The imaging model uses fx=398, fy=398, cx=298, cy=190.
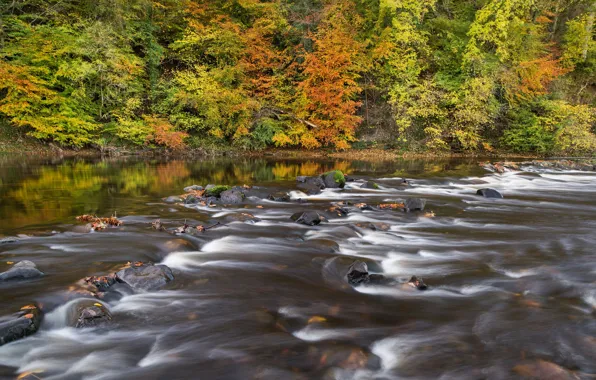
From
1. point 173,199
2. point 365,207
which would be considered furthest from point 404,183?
point 173,199

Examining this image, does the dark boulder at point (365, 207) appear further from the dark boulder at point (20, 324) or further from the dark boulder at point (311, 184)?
the dark boulder at point (20, 324)

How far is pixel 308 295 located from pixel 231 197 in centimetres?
558

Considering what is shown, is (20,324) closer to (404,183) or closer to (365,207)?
(365,207)

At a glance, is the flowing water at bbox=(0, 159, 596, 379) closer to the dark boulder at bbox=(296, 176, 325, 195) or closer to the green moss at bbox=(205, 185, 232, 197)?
the green moss at bbox=(205, 185, 232, 197)

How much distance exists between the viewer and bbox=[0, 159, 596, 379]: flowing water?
3098 mm

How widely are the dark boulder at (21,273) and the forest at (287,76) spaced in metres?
17.2

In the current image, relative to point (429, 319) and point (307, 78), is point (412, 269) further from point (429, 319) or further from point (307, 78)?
point (307, 78)

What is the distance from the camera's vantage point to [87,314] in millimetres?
3609

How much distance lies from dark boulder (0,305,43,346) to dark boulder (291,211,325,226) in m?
4.69

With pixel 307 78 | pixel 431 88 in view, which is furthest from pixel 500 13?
pixel 307 78

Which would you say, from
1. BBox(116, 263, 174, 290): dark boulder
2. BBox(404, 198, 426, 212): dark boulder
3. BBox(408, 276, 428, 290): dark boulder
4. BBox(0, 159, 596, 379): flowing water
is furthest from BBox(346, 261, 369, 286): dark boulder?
BBox(404, 198, 426, 212): dark boulder

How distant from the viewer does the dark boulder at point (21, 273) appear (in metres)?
4.31

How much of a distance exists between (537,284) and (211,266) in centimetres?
406

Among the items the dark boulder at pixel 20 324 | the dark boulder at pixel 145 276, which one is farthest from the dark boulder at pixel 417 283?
the dark boulder at pixel 20 324
